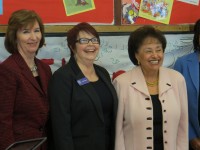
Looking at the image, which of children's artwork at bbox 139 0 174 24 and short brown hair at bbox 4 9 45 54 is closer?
short brown hair at bbox 4 9 45 54

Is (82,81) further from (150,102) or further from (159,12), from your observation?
(159,12)

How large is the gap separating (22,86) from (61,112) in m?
0.28

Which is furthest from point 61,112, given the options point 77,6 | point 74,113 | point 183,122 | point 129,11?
point 129,11

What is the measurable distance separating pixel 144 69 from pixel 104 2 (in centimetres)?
74

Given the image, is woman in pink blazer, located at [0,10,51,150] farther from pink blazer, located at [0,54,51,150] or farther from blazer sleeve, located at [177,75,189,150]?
blazer sleeve, located at [177,75,189,150]

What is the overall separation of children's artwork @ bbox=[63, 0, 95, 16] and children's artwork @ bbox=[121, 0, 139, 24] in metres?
0.28

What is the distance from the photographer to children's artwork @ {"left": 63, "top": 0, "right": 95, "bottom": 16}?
2.55m

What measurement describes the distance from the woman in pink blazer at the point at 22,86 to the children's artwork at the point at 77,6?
509mm

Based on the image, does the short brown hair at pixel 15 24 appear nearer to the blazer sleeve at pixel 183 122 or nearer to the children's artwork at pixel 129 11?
the children's artwork at pixel 129 11

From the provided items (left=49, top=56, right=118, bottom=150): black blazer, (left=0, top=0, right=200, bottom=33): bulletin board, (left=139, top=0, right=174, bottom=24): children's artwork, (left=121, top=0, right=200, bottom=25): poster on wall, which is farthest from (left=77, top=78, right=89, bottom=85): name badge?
(left=139, top=0, right=174, bottom=24): children's artwork

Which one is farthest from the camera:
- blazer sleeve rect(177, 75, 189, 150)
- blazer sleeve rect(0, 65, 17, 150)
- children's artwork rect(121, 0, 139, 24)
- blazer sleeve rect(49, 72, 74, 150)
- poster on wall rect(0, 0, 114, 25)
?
children's artwork rect(121, 0, 139, 24)

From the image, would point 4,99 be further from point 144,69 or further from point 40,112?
point 144,69

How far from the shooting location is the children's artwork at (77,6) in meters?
2.55

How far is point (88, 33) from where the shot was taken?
212 centimetres
